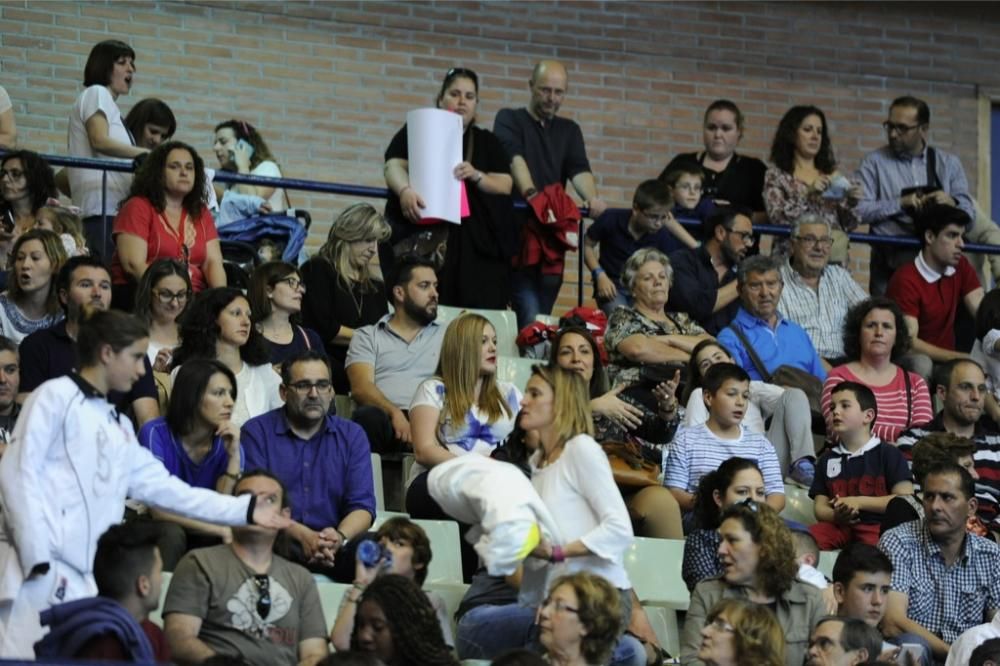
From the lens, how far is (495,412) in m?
7.51

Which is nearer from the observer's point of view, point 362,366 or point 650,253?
point 362,366

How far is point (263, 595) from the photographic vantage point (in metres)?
5.95

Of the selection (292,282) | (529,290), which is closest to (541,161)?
(529,290)

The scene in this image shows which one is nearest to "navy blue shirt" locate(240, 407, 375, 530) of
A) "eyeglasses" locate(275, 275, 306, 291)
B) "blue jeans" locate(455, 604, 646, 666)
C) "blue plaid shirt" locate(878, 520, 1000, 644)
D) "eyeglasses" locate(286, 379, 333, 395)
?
"eyeglasses" locate(286, 379, 333, 395)

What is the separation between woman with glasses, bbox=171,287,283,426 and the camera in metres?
7.42

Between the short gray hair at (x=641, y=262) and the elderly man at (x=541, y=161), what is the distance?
2.31 feet

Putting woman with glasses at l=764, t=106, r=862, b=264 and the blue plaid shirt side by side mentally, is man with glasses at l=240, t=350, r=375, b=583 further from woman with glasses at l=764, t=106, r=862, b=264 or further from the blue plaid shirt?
woman with glasses at l=764, t=106, r=862, b=264

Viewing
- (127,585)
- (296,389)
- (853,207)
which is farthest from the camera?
(853,207)

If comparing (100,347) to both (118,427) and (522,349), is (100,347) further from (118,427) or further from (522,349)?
(522,349)

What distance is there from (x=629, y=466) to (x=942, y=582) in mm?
1146

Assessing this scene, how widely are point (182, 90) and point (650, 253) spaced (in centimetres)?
371

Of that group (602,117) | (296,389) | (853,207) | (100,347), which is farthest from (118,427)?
(602,117)

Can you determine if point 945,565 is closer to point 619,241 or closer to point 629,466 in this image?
point 629,466

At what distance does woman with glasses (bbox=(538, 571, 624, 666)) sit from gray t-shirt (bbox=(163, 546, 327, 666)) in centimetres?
67
